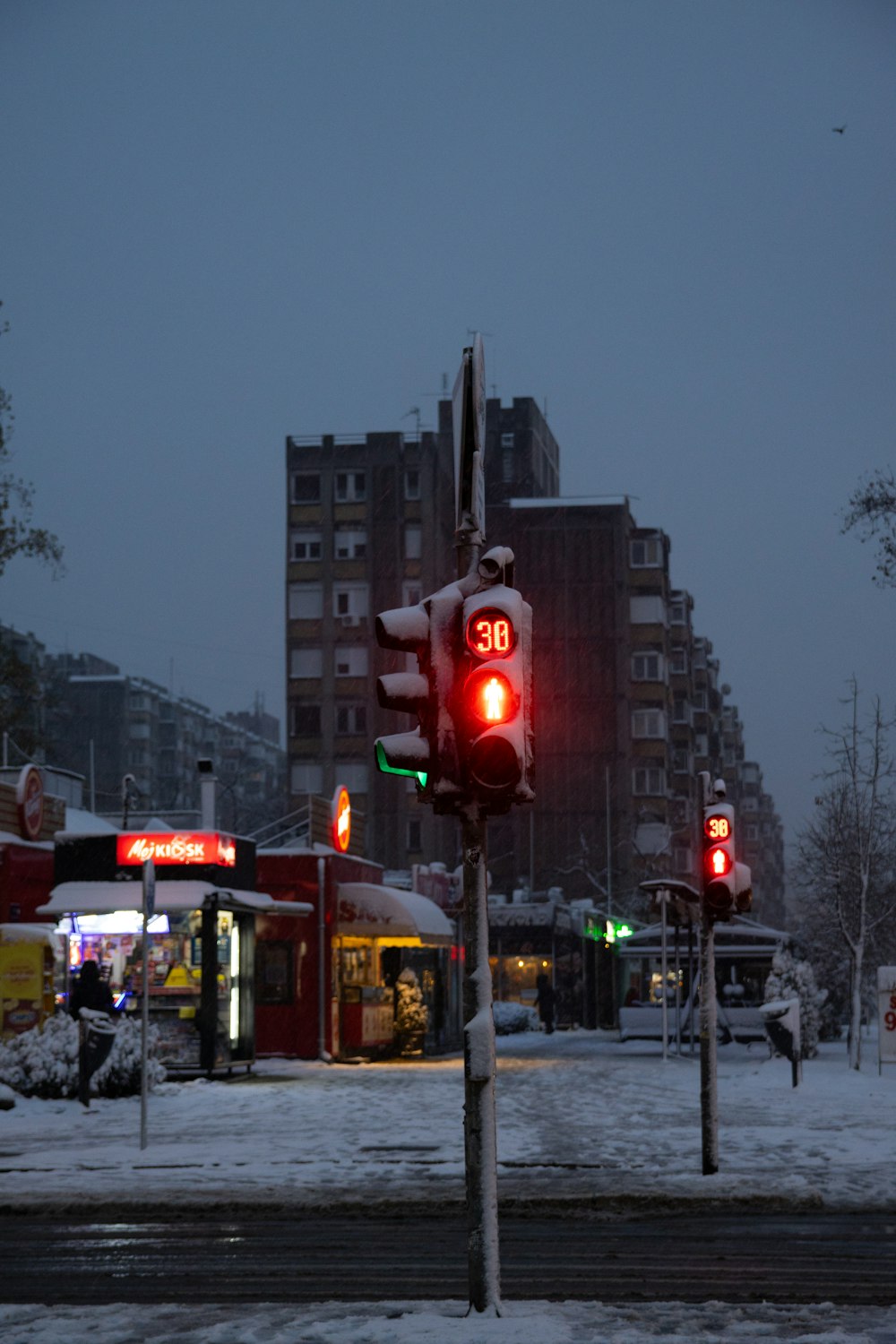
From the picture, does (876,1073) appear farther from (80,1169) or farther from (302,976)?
(80,1169)

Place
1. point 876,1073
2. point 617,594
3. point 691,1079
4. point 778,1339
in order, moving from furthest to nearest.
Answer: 1. point 617,594
2. point 876,1073
3. point 691,1079
4. point 778,1339

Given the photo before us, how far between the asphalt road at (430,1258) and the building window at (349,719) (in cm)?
7899

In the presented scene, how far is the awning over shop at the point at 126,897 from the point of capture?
29.2m

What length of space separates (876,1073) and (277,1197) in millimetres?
20655

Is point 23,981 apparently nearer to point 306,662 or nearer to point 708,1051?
point 708,1051

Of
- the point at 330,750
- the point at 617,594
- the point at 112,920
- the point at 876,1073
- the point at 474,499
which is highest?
the point at 617,594

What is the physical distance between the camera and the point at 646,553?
306 ft

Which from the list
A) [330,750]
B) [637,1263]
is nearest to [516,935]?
[330,750]

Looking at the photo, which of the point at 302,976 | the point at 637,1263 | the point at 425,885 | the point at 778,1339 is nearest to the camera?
the point at 778,1339

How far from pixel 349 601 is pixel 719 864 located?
3133 inches

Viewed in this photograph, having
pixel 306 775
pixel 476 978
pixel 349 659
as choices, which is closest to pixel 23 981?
pixel 476 978

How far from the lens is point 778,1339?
26.9 ft

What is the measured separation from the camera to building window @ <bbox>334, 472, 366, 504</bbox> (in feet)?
308

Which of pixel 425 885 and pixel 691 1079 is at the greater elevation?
pixel 425 885
